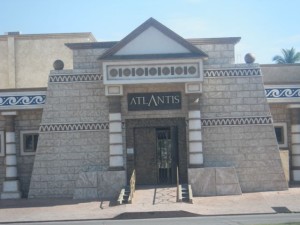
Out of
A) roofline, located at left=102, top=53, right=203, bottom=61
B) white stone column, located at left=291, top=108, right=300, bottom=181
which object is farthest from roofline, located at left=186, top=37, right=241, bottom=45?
white stone column, located at left=291, top=108, right=300, bottom=181

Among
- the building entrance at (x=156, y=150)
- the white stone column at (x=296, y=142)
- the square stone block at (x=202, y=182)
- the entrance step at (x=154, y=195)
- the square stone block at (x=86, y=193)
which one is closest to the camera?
the entrance step at (x=154, y=195)

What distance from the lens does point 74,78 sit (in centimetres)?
2306

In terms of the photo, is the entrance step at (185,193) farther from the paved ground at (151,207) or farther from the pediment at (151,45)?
the pediment at (151,45)

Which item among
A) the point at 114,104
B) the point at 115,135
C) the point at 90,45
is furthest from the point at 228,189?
the point at 90,45

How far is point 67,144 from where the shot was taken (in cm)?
2288

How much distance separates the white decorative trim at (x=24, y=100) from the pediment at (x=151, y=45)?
13.0 ft

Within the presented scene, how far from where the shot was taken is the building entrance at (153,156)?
23250 mm

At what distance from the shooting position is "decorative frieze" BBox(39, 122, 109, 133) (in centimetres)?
2286

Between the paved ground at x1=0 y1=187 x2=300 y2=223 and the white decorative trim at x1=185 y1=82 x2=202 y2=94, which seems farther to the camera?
the white decorative trim at x1=185 y1=82 x2=202 y2=94

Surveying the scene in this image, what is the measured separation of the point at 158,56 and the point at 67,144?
5550 millimetres

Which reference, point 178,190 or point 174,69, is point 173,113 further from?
point 178,190

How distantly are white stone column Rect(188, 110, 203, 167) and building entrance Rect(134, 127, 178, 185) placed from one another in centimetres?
117

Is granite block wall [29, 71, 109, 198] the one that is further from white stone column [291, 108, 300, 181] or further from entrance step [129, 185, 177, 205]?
white stone column [291, 108, 300, 181]

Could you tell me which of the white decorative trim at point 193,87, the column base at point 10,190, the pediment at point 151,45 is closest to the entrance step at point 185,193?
the white decorative trim at point 193,87
